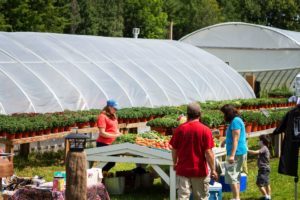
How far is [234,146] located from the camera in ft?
30.2

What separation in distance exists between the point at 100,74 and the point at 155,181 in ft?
22.8

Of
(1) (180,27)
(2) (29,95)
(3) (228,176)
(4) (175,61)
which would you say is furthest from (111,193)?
(1) (180,27)

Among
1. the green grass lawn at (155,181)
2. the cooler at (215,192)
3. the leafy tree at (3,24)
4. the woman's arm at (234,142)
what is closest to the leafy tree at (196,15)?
the leafy tree at (3,24)

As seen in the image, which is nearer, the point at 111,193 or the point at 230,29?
the point at 111,193

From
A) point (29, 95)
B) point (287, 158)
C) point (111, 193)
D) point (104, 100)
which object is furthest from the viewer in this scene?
point (104, 100)

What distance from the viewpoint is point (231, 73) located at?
2536 cm

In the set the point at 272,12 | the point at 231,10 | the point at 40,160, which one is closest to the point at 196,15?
the point at 231,10

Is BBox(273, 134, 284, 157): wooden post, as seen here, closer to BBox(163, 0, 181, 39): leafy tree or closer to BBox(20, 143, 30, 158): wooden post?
BBox(20, 143, 30, 158): wooden post

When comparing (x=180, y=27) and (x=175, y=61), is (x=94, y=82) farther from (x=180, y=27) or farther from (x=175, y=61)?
(x=180, y=27)

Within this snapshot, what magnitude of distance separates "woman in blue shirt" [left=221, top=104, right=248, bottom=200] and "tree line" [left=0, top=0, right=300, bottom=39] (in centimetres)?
2690

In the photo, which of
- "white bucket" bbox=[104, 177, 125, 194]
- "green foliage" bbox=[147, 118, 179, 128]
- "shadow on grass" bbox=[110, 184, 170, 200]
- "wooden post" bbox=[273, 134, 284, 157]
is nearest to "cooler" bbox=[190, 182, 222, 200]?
"shadow on grass" bbox=[110, 184, 170, 200]

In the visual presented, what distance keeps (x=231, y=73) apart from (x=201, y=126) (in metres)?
17.7

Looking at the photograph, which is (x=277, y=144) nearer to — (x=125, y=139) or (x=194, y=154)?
(x=125, y=139)

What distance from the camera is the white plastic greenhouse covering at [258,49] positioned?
104ft
